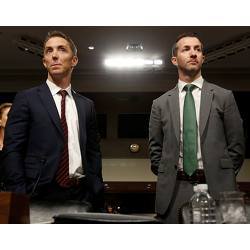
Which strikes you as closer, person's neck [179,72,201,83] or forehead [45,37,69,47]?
A: forehead [45,37,69,47]

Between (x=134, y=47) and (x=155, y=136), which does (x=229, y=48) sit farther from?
(x=155, y=136)

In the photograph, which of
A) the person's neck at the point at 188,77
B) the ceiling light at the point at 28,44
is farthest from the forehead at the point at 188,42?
the ceiling light at the point at 28,44

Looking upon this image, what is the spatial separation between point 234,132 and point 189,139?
22 cm

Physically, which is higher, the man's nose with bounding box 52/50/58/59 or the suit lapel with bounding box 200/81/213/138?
the man's nose with bounding box 52/50/58/59

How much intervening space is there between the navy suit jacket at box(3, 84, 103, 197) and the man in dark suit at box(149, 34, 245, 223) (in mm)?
322

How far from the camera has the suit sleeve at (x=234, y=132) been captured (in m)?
2.08

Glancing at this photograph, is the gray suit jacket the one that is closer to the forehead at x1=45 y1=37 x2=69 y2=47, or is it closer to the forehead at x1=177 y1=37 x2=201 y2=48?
the forehead at x1=177 y1=37 x2=201 y2=48

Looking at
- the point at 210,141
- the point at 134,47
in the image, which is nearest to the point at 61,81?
the point at 210,141

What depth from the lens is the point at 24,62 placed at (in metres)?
7.04

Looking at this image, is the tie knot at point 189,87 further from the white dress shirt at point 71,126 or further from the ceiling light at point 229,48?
the ceiling light at point 229,48

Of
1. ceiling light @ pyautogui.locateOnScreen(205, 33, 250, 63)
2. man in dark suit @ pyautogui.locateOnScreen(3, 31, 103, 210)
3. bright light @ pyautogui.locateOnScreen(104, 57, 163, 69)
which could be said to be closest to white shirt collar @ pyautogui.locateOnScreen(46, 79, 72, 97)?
man in dark suit @ pyautogui.locateOnScreen(3, 31, 103, 210)

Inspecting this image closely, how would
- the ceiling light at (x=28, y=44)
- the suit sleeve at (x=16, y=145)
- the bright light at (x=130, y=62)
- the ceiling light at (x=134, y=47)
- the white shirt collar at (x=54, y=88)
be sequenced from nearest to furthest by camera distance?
the suit sleeve at (x=16, y=145) < the white shirt collar at (x=54, y=88) < the ceiling light at (x=28, y=44) < the ceiling light at (x=134, y=47) < the bright light at (x=130, y=62)

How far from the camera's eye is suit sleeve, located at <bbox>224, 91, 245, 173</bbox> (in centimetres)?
208
